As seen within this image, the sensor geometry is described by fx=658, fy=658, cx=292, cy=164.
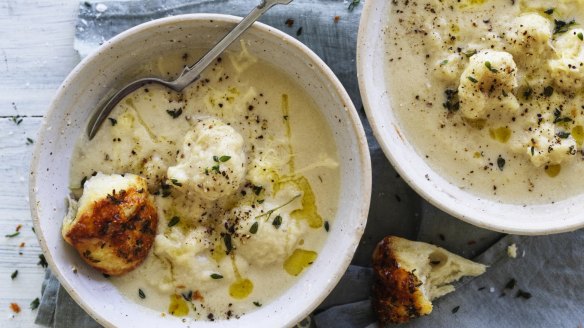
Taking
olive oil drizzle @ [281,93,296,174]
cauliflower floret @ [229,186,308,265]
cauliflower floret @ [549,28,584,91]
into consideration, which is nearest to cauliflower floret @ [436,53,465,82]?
cauliflower floret @ [549,28,584,91]

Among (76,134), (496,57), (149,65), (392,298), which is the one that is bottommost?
(392,298)

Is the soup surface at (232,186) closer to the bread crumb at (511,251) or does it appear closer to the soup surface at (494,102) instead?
the soup surface at (494,102)

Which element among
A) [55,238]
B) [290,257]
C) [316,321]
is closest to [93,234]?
[55,238]

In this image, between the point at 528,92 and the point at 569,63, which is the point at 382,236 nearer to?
the point at 528,92

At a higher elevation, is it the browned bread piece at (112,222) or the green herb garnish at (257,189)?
the green herb garnish at (257,189)

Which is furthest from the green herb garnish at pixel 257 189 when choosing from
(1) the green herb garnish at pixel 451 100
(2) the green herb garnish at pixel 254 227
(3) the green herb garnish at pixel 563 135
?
(3) the green herb garnish at pixel 563 135

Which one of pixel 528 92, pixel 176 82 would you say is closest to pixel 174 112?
pixel 176 82

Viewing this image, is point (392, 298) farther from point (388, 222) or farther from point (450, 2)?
point (450, 2)
